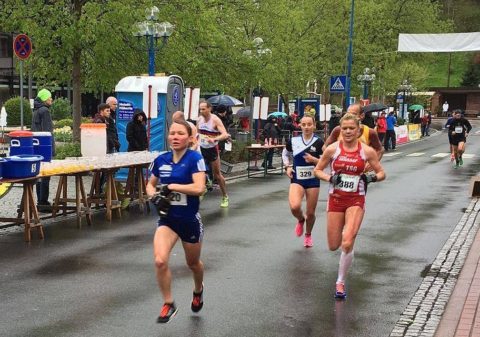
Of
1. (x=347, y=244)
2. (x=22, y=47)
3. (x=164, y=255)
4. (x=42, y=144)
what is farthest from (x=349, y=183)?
(x=22, y=47)

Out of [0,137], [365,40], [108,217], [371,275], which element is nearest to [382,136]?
[365,40]

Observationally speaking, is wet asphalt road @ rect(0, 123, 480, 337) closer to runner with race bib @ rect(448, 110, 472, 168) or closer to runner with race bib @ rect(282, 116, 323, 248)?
runner with race bib @ rect(282, 116, 323, 248)

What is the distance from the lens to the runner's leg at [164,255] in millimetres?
5582

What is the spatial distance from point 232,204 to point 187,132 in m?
7.90

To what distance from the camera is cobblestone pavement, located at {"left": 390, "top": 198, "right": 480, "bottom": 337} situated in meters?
5.97

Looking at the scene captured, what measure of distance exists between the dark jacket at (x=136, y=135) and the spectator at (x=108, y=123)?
1.66ft

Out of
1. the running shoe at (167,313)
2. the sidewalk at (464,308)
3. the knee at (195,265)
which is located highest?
the knee at (195,265)

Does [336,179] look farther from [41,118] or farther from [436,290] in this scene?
[41,118]

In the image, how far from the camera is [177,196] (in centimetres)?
576

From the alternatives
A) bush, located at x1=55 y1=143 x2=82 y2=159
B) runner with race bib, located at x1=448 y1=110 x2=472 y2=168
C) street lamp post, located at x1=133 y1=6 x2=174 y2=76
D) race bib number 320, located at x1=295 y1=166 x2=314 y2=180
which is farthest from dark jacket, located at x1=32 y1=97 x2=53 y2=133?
runner with race bib, located at x1=448 y1=110 x2=472 y2=168

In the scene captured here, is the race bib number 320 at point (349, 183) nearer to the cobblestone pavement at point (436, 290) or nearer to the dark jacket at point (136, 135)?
the cobblestone pavement at point (436, 290)

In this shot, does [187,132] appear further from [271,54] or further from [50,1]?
[271,54]

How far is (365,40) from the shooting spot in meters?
45.5

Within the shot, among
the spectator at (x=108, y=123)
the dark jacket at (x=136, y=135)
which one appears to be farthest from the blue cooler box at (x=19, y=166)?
the spectator at (x=108, y=123)
